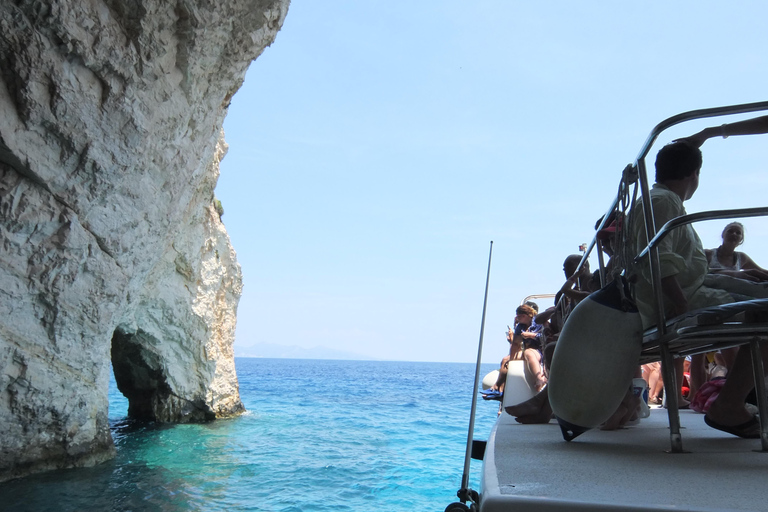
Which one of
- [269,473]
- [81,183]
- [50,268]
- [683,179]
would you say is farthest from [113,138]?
[683,179]

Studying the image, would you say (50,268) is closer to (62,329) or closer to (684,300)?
(62,329)

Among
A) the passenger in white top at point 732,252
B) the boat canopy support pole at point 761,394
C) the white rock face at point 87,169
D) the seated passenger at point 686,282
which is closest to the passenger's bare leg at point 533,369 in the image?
the passenger in white top at point 732,252

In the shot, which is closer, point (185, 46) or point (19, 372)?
point (19, 372)

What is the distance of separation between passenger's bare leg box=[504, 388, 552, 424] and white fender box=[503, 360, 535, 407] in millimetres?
1446

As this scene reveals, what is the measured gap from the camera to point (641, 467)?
64.8 inches

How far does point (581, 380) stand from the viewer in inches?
77.8

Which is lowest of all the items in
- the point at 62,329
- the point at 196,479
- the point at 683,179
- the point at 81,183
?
the point at 196,479

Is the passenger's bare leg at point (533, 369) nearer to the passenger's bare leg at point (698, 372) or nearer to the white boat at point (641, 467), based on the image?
the passenger's bare leg at point (698, 372)

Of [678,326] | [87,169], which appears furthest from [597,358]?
[87,169]

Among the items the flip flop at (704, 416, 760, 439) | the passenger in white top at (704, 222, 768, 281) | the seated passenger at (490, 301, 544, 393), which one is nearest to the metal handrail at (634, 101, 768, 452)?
the flip flop at (704, 416, 760, 439)

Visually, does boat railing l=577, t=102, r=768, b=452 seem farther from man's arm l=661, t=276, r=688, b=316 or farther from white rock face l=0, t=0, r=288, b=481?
white rock face l=0, t=0, r=288, b=481

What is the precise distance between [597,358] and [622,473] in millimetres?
488

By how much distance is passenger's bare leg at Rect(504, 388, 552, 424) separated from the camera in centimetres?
312

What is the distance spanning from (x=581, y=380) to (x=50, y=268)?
7.45 metres
